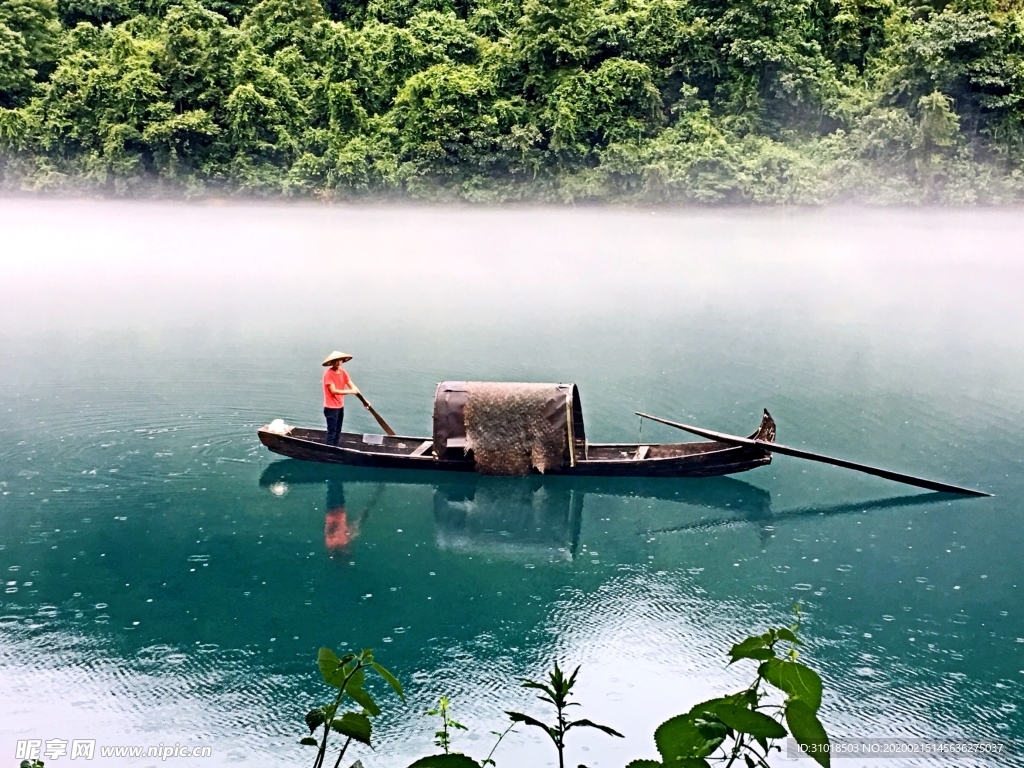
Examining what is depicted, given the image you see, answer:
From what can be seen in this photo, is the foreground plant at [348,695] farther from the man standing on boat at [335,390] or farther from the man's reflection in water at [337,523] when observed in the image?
the man standing on boat at [335,390]

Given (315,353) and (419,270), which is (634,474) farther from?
(419,270)

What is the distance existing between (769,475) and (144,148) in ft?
65.2

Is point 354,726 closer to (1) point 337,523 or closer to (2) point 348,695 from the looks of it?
(2) point 348,695

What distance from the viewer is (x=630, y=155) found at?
2377 cm

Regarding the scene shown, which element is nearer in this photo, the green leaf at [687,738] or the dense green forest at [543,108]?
the green leaf at [687,738]

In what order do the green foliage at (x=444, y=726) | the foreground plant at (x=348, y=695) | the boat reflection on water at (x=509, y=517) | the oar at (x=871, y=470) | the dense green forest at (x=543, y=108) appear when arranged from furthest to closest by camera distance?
the dense green forest at (x=543, y=108) < the oar at (x=871, y=470) < the boat reflection on water at (x=509, y=517) < the green foliage at (x=444, y=726) < the foreground plant at (x=348, y=695)

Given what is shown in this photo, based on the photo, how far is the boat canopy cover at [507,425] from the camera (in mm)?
8727

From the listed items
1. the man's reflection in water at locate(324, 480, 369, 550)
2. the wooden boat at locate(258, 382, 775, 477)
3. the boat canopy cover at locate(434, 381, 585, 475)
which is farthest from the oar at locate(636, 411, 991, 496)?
the man's reflection in water at locate(324, 480, 369, 550)

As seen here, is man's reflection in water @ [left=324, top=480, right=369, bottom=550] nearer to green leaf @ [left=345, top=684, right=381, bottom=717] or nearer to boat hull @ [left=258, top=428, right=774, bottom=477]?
boat hull @ [left=258, top=428, right=774, bottom=477]

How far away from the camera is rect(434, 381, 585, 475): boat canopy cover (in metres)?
8.73

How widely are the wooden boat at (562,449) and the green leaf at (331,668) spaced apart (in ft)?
22.7

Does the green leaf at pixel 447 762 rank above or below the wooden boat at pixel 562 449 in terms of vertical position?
above

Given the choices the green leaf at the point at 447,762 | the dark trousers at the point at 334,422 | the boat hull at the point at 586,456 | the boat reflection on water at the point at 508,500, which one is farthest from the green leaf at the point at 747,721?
the dark trousers at the point at 334,422

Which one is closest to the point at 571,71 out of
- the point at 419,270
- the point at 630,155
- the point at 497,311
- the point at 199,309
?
the point at 630,155
